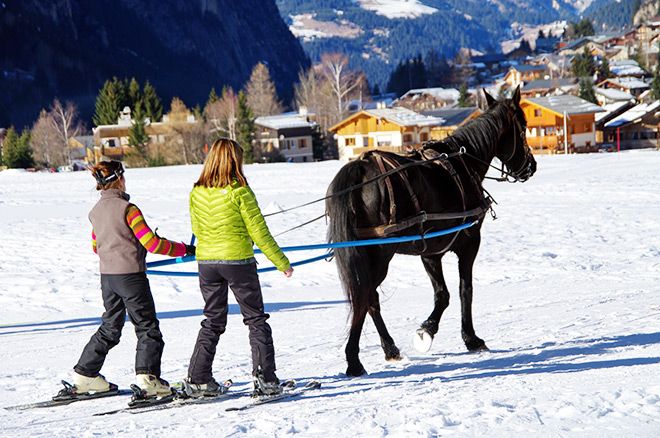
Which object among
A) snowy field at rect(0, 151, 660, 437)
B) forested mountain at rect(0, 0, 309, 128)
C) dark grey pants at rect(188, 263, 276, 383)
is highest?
forested mountain at rect(0, 0, 309, 128)

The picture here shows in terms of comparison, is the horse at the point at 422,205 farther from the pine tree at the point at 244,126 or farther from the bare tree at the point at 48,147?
the bare tree at the point at 48,147

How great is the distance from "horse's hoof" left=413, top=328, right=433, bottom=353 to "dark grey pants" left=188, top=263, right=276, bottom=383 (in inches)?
71.5

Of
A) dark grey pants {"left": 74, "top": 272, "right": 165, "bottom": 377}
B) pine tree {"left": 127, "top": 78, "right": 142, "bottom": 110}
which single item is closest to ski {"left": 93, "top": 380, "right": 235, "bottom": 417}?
dark grey pants {"left": 74, "top": 272, "right": 165, "bottom": 377}

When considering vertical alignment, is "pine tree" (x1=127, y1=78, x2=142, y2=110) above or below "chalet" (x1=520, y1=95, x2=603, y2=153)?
above

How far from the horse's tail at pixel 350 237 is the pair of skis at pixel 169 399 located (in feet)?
2.44

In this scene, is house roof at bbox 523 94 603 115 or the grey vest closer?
the grey vest

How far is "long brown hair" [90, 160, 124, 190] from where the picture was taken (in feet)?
19.1

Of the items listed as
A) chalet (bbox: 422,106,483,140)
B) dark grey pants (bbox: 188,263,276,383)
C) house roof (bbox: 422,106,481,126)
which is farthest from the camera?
house roof (bbox: 422,106,481,126)

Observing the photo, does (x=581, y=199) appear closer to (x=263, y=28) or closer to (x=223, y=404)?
(x=223, y=404)

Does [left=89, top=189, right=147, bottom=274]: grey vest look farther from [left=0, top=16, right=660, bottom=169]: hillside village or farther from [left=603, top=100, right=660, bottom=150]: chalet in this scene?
[left=603, top=100, right=660, bottom=150]: chalet

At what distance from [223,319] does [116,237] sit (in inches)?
36.4

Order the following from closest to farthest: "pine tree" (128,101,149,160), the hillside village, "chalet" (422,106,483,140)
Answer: "pine tree" (128,101,149,160) < the hillside village < "chalet" (422,106,483,140)

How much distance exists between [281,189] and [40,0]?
12599 centimetres

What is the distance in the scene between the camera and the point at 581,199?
2308 centimetres
